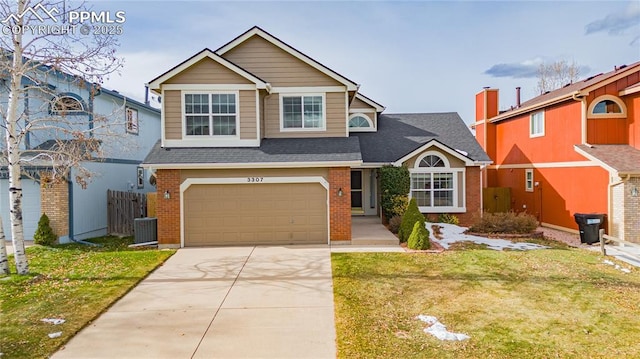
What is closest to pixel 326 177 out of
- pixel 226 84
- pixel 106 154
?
pixel 226 84

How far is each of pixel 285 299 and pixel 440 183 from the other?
11377 mm

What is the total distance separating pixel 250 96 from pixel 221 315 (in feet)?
28.6

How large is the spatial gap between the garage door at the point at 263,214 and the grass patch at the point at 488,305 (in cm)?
223

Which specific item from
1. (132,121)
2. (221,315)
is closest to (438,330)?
(221,315)

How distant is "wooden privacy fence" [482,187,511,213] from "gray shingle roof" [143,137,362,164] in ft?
34.8

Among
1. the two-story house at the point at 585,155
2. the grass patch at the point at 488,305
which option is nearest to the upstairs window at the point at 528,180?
the two-story house at the point at 585,155

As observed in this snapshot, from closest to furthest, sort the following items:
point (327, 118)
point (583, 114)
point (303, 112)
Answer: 1. point (327, 118)
2. point (303, 112)
3. point (583, 114)

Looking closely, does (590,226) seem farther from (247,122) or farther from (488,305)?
(247,122)

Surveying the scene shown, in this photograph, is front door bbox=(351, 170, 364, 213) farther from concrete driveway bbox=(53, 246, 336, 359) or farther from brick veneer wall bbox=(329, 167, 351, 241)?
concrete driveway bbox=(53, 246, 336, 359)

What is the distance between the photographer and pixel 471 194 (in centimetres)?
1794

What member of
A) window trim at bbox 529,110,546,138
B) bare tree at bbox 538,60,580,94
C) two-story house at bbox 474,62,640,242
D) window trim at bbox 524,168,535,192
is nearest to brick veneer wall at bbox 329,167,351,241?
two-story house at bbox 474,62,640,242

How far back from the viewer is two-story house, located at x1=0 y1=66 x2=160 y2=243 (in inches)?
534

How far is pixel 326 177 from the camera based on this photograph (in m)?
13.9

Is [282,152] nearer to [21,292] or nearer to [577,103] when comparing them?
[21,292]
